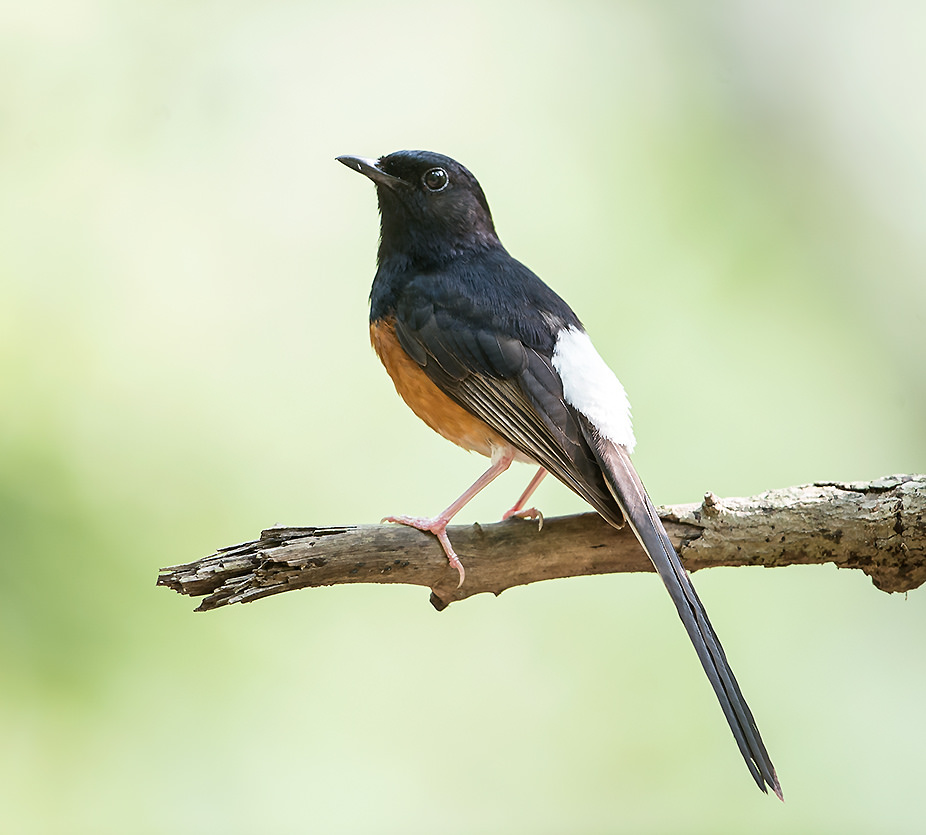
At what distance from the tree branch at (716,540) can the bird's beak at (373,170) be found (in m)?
1.07

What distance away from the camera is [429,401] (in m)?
2.83

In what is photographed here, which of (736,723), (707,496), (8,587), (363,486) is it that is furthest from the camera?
(363,486)

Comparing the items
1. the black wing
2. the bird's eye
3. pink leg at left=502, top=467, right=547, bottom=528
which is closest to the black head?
the bird's eye

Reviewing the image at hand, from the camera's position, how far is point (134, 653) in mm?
3852

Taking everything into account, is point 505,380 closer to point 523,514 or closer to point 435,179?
point 523,514

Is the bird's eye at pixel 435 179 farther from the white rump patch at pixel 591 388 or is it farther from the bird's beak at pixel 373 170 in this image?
the white rump patch at pixel 591 388

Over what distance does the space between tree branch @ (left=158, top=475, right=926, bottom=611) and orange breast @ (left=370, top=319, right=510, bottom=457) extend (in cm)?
27

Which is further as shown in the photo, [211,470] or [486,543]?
[211,470]

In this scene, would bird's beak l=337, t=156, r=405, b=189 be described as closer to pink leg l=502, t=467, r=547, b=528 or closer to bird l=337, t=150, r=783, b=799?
bird l=337, t=150, r=783, b=799

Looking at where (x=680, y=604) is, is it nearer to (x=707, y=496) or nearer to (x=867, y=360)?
(x=707, y=496)

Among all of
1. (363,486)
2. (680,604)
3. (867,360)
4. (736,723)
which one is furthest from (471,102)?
(736,723)

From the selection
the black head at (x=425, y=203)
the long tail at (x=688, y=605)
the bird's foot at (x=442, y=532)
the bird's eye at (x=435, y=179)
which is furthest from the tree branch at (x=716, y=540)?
the bird's eye at (x=435, y=179)

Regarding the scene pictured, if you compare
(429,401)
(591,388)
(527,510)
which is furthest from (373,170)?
(527,510)

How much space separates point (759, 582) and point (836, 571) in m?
0.39
